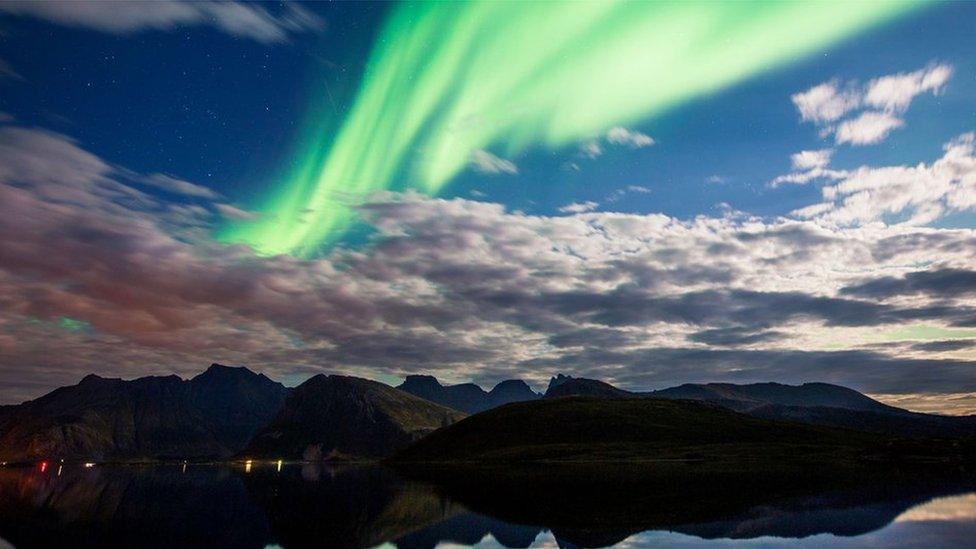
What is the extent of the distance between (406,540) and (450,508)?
78.5 feet

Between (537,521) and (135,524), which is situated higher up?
(537,521)

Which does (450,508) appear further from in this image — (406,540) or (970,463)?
(970,463)

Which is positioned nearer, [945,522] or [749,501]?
[945,522]

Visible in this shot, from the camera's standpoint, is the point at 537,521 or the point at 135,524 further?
the point at 135,524

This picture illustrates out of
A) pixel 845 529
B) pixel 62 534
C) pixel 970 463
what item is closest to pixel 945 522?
pixel 845 529

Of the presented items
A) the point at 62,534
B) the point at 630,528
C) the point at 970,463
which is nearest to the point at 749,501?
the point at 630,528

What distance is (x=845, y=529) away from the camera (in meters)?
45.9

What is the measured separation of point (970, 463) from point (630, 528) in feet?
632

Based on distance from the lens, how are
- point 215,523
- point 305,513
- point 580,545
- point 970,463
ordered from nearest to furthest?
point 580,545 < point 215,523 < point 305,513 < point 970,463

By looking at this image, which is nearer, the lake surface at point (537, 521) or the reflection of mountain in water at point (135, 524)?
the lake surface at point (537, 521)

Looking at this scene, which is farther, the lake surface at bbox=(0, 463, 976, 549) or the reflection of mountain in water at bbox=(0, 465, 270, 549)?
the reflection of mountain in water at bbox=(0, 465, 270, 549)

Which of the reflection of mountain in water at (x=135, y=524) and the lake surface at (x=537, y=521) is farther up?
the lake surface at (x=537, y=521)

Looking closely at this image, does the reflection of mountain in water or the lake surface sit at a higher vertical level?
the lake surface

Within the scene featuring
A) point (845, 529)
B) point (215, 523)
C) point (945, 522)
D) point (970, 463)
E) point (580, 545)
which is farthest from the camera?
point (970, 463)
